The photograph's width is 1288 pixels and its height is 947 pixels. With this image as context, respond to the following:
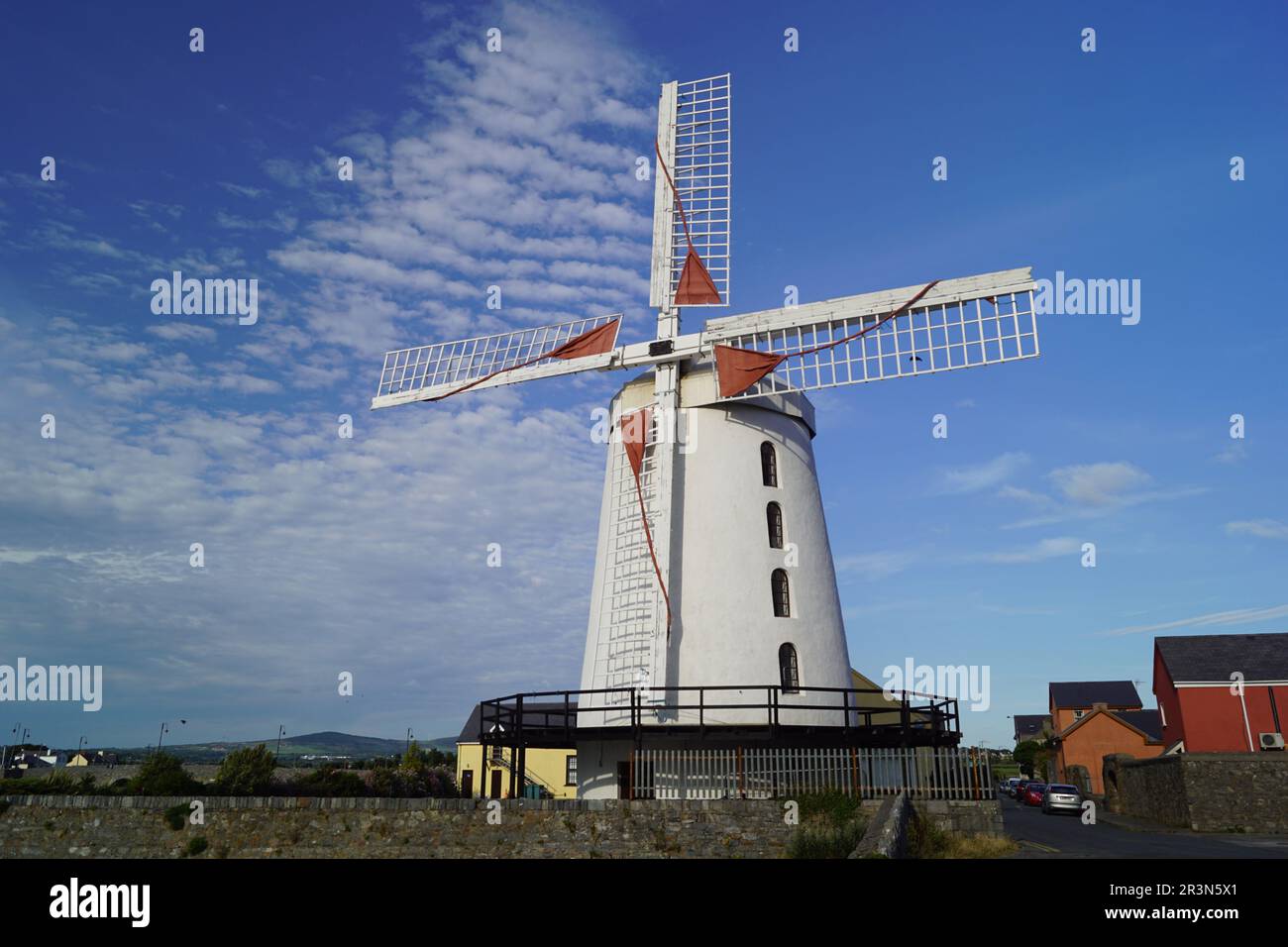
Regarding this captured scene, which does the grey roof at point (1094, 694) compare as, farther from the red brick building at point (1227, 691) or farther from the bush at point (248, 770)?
the bush at point (248, 770)

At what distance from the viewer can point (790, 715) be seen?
20.8 meters

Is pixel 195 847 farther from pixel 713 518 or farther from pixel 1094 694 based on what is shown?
pixel 1094 694

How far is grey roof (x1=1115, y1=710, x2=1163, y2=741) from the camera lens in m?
60.5

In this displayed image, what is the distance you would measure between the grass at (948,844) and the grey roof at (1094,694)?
6261 cm

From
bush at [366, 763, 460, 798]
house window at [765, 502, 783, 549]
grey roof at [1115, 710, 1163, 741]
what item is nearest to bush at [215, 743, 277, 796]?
bush at [366, 763, 460, 798]

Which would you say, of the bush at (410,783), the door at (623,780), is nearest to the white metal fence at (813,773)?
the door at (623,780)

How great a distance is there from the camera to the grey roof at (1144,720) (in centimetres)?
6047

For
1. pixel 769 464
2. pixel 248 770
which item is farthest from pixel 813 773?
pixel 248 770

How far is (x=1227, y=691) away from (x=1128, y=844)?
26440 mm

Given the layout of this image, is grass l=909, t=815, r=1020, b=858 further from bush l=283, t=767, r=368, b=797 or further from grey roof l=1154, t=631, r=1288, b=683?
grey roof l=1154, t=631, r=1288, b=683

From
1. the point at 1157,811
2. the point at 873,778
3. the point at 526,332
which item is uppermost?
the point at 526,332

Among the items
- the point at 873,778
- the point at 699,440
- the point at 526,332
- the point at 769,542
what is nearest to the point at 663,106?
the point at 526,332
